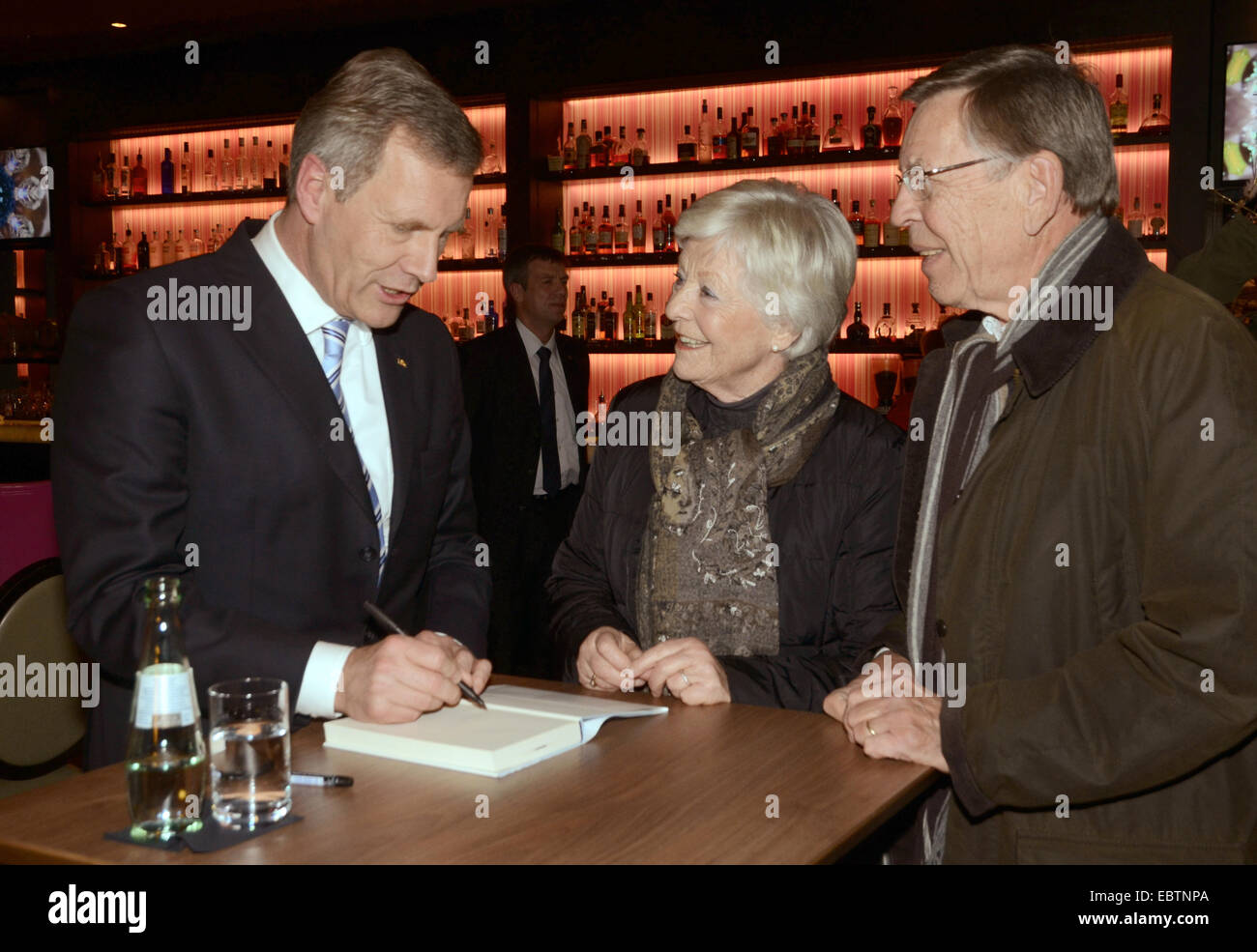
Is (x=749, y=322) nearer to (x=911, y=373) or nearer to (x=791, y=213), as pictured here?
(x=791, y=213)

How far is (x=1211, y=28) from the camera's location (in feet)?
16.1

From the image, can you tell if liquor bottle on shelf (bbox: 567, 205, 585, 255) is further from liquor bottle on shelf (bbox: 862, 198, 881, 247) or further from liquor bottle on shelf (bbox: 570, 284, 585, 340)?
liquor bottle on shelf (bbox: 862, 198, 881, 247)

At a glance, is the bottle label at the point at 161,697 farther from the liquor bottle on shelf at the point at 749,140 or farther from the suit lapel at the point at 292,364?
the liquor bottle on shelf at the point at 749,140

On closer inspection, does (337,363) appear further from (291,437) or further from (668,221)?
(668,221)

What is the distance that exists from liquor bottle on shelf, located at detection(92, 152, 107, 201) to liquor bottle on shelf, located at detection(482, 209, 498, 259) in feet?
9.67

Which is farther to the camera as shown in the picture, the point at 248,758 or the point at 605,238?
the point at 605,238

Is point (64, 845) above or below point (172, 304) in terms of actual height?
below

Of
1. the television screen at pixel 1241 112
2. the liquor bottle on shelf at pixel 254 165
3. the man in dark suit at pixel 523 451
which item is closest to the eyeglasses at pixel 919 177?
the man in dark suit at pixel 523 451

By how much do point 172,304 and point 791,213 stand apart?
3.70 ft

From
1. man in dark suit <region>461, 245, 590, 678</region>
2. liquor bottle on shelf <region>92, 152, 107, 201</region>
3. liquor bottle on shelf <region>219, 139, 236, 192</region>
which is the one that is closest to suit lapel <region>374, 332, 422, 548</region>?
man in dark suit <region>461, 245, 590, 678</region>

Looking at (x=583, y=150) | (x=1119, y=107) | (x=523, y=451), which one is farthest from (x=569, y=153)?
(x=1119, y=107)

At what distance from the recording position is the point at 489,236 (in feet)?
22.8

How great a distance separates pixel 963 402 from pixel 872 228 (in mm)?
4317
